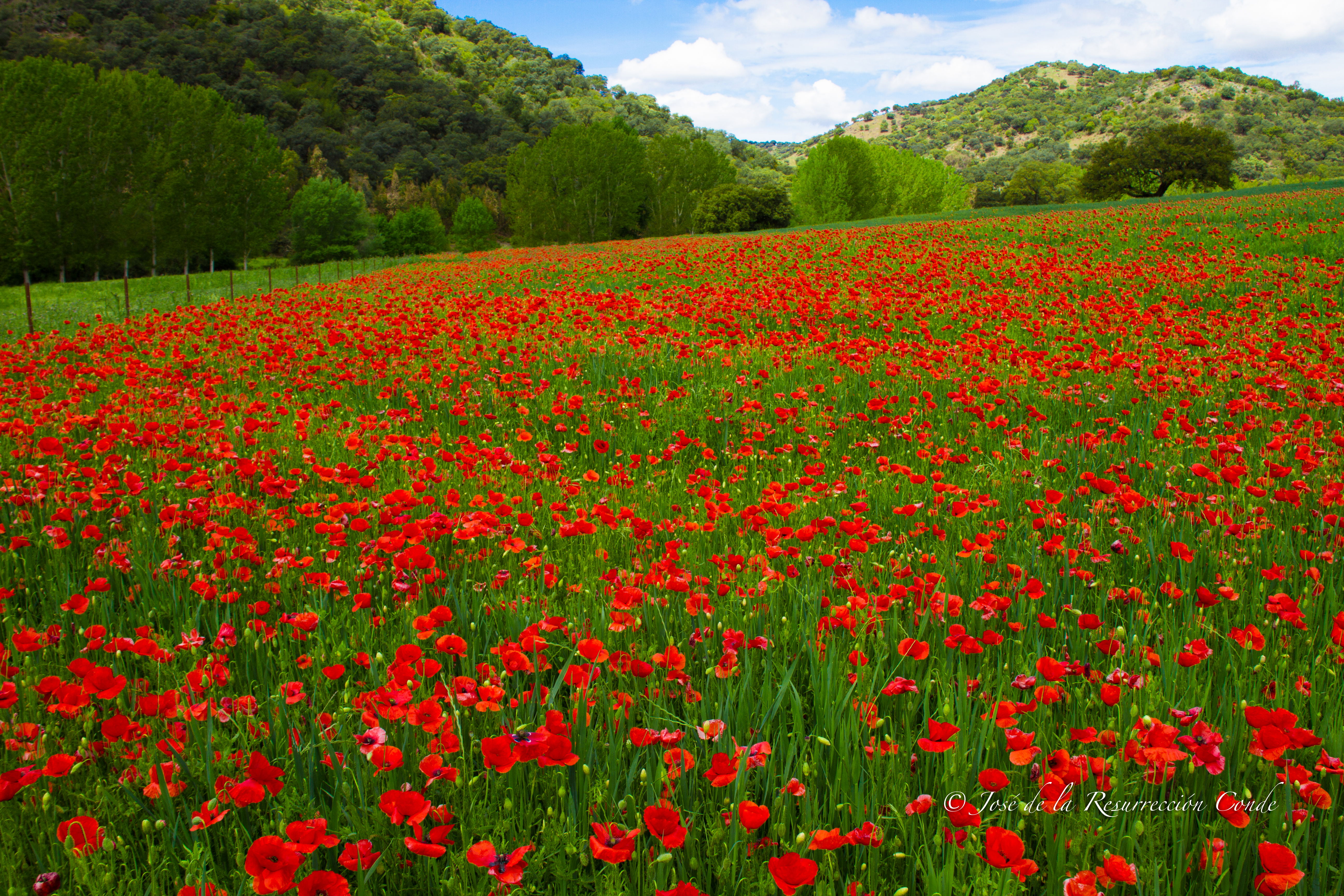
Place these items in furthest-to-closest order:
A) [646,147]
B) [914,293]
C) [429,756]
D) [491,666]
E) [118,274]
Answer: [646,147] < [118,274] < [914,293] < [491,666] < [429,756]

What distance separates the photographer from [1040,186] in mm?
92312

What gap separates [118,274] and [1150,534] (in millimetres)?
63511

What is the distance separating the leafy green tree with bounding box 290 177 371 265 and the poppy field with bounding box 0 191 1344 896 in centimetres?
4480

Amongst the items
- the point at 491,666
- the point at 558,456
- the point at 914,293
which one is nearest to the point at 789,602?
the point at 491,666

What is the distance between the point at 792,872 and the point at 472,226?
63.2 metres

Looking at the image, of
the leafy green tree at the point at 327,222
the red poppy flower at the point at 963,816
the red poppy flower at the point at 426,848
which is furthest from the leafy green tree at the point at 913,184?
the red poppy flower at the point at 426,848

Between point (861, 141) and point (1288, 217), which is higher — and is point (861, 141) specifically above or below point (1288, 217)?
above

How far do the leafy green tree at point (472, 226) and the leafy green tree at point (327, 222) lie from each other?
7.14 meters

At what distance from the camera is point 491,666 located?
6.94 feet

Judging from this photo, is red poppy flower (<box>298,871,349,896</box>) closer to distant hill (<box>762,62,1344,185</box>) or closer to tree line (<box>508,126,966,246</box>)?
tree line (<box>508,126,966,246</box>)

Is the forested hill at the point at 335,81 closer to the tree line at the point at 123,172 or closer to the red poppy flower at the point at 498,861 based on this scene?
the tree line at the point at 123,172

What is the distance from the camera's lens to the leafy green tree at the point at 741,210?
5231cm

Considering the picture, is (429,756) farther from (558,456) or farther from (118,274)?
(118,274)

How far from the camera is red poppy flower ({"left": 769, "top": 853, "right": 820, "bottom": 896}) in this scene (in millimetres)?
1174
